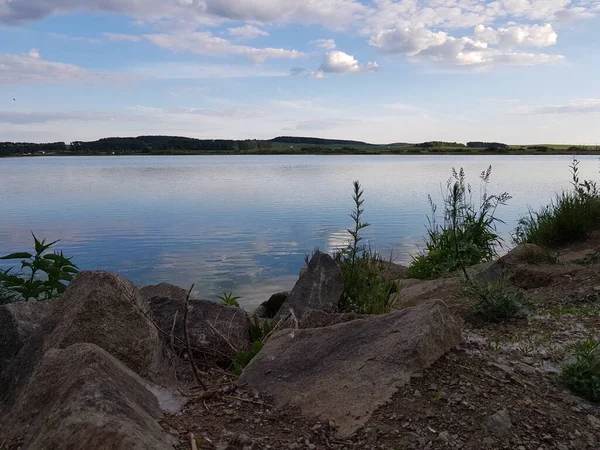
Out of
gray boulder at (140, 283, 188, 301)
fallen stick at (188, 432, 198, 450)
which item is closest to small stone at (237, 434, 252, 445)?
fallen stick at (188, 432, 198, 450)

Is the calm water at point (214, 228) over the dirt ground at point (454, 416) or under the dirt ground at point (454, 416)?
under

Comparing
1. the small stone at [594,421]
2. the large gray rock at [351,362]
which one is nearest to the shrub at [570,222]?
the large gray rock at [351,362]

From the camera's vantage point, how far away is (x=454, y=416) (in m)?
3.36

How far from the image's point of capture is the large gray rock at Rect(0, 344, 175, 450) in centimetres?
268

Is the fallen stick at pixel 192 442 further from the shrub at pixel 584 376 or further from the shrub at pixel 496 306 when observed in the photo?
the shrub at pixel 496 306

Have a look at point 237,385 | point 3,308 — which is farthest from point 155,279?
point 237,385

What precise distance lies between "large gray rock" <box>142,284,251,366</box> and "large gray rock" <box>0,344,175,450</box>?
4.97 ft

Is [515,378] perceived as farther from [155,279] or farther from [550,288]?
[155,279]

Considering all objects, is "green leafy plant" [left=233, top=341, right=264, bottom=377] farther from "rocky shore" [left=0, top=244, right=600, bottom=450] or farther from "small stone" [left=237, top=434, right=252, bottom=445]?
"small stone" [left=237, top=434, right=252, bottom=445]

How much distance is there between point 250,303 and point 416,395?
7.10 m

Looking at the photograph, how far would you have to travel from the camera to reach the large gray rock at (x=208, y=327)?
17.6 feet

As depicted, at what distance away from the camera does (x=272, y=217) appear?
847 inches

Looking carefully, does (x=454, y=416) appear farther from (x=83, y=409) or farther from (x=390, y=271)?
(x=390, y=271)

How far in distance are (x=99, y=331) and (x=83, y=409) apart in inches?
53.4
